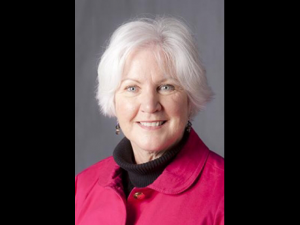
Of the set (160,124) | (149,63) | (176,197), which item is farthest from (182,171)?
(149,63)

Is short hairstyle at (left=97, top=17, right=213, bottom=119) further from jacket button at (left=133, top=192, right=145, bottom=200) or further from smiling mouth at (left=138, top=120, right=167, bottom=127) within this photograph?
jacket button at (left=133, top=192, right=145, bottom=200)

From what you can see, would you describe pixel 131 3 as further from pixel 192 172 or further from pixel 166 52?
pixel 192 172

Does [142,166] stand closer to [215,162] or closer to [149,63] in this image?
[215,162]

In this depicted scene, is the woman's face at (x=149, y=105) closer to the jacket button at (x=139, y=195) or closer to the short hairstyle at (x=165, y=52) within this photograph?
the short hairstyle at (x=165, y=52)

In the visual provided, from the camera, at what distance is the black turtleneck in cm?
167

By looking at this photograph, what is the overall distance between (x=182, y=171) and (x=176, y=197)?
4.5 inches

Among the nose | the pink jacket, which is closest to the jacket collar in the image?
the pink jacket

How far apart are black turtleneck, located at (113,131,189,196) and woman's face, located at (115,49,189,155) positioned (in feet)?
0.16

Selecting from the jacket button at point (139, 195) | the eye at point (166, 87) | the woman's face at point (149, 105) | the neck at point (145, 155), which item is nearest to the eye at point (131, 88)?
the woman's face at point (149, 105)

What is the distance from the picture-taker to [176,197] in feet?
5.17

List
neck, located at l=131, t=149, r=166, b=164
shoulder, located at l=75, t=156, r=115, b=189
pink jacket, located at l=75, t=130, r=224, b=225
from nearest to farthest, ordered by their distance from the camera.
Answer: pink jacket, located at l=75, t=130, r=224, b=225 < neck, located at l=131, t=149, r=166, b=164 < shoulder, located at l=75, t=156, r=115, b=189

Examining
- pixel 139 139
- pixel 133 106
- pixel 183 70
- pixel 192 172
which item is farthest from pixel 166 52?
pixel 192 172

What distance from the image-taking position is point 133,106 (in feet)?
5.26

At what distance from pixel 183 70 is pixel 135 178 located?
54 cm
